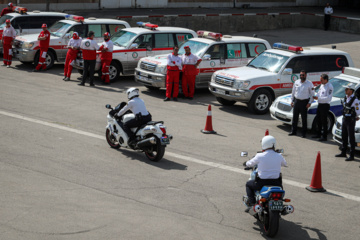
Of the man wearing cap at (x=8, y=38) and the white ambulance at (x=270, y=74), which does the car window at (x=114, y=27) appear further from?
the white ambulance at (x=270, y=74)

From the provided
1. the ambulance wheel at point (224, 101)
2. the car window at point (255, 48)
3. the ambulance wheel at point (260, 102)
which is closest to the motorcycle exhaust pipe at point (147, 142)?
the ambulance wheel at point (260, 102)

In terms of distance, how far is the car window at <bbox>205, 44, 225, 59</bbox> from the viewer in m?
20.0

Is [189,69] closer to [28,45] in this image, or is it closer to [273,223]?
[28,45]

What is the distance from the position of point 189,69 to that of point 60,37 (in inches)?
233

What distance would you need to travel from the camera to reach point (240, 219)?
966 centimetres

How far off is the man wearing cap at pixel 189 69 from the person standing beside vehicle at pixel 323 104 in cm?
481

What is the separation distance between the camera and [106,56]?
20344 mm

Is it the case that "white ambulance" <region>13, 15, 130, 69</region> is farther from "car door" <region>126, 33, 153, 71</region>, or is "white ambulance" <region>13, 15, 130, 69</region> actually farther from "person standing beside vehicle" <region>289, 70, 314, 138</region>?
"person standing beside vehicle" <region>289, 70, 314, 138</region>

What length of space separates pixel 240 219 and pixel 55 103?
363 inches

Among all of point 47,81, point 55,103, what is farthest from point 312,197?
point 47,81

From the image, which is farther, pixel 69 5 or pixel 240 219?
pixel 69 5

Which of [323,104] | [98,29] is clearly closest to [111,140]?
[323,104]

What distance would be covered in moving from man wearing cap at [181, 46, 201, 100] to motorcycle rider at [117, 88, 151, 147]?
663 cm

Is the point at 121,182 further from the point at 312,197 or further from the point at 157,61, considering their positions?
the point at 157,61
